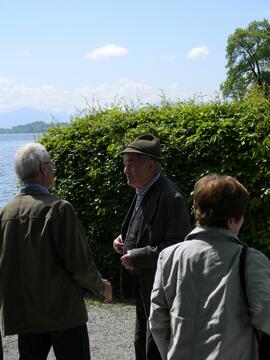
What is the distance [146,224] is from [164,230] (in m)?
0.15

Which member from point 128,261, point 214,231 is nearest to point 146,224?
point 128,261

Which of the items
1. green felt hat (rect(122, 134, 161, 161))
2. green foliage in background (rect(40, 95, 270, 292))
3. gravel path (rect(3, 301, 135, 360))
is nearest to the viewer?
green felt hat (rect(122, 134, 161, 161))

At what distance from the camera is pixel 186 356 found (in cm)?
262

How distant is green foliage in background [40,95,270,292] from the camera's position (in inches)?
257

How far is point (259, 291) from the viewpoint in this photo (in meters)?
2.46

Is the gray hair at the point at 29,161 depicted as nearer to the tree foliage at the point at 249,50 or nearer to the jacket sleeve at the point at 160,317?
the jacket sleeve at the point at 160,317

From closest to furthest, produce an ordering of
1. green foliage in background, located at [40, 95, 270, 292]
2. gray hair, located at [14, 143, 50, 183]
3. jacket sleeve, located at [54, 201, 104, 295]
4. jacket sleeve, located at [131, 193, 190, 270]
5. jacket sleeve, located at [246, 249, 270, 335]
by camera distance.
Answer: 1. jacket sleeve, located at [246, 249, 270, 335]
2. jacket sleeve, located at [54, 201, 104, 295]
3. gray hair, located at [14, 143, 50, 183]
4. jacket sleeve, located at [131, 193, 190, 270]
5. green foliage in background, located at [40, 95, 270, 292]

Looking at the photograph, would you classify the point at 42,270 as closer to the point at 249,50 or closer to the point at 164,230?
the point at 164,230

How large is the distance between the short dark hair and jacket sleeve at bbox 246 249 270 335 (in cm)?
24

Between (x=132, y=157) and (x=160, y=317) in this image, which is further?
(x=132, y=157)

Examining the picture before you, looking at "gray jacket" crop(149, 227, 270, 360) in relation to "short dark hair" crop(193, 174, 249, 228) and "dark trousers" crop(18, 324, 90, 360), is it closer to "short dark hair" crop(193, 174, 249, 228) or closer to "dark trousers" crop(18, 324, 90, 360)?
"short dark hair" crop(193, 174, 249, 228)

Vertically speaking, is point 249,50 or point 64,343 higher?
point 249,50

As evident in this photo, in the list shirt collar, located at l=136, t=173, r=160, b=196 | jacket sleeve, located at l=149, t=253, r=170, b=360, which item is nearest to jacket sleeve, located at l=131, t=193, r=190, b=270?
shirt collar, located at l=136, t=173, r=160, b=196

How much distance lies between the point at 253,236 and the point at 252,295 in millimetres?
4210
